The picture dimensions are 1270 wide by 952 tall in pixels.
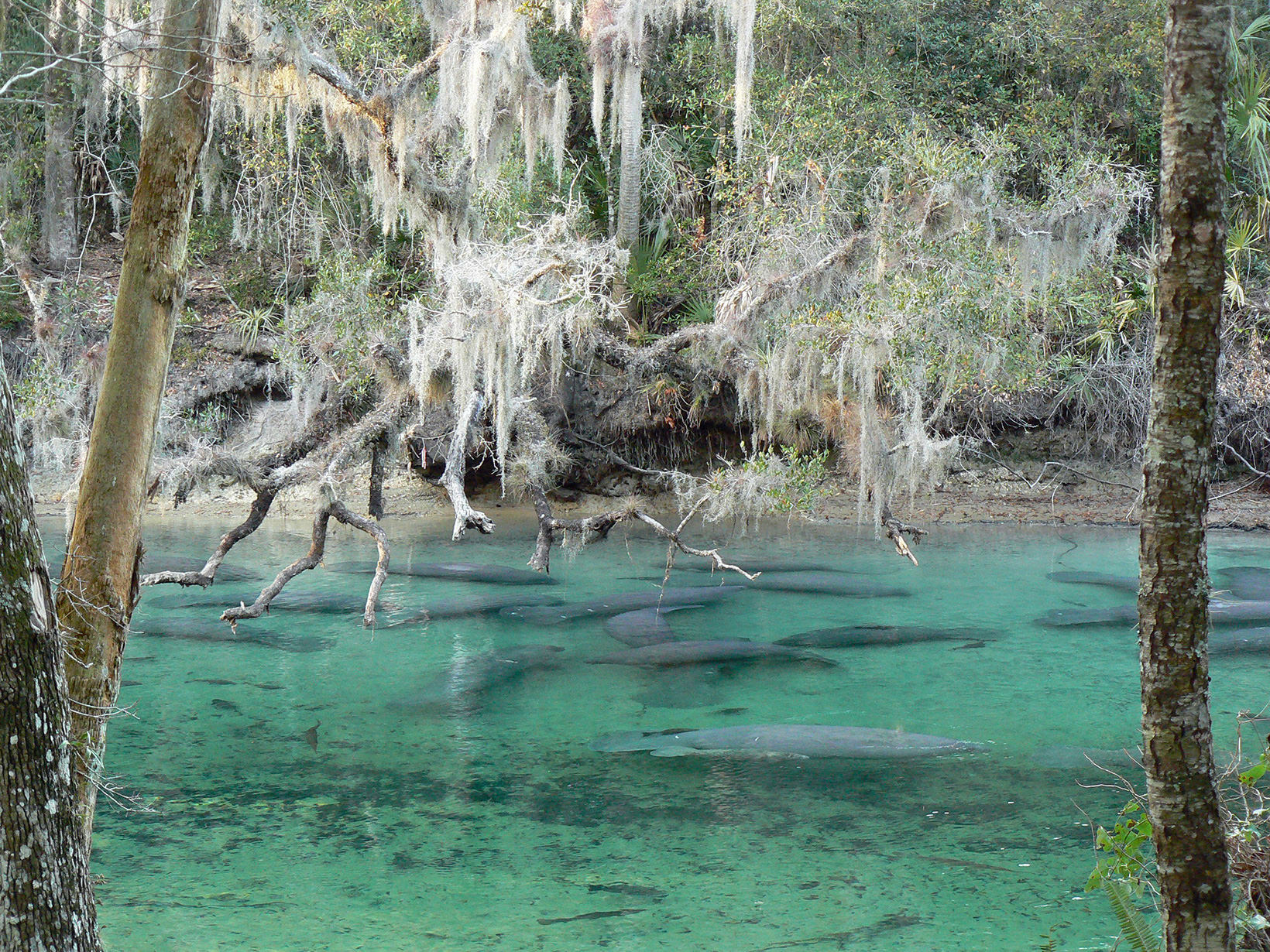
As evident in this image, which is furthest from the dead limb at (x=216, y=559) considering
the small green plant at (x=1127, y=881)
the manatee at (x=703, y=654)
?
the small green plant at (x=1127, y=881)

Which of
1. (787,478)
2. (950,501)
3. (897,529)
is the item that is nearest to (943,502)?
(950,501)

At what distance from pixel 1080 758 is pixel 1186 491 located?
486 centimetres

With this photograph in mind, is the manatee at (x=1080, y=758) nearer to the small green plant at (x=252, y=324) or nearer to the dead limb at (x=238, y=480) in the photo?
the dead limb at (x=238, y=480)

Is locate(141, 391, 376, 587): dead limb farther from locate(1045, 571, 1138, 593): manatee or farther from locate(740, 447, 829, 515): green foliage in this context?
locate(1045, 571, 1138, 593): manatee

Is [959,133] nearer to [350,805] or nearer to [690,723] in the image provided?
[690,723]

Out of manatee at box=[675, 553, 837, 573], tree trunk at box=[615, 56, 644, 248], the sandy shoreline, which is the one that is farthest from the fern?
the sandy shoreline

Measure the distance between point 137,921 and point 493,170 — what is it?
820 cm

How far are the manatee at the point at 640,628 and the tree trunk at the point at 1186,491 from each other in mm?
7014

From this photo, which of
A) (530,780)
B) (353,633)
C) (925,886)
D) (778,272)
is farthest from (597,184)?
(925,886)

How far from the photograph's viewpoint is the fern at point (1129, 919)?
3.13m

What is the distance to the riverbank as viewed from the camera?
1602cm

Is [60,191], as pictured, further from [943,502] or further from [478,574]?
[943,502]

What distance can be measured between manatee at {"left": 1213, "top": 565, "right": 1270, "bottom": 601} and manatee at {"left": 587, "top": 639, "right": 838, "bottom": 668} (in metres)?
4.53

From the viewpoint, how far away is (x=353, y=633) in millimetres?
10258
